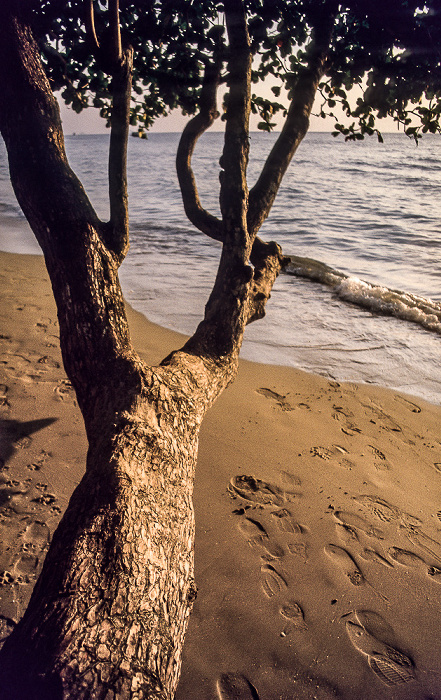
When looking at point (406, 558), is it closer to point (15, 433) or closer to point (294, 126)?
point (15, 433)

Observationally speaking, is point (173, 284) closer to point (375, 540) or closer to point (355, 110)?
point (355, 110)

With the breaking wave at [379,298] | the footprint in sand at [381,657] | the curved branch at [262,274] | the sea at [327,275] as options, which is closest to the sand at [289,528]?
the footprint in sand at [381,657]

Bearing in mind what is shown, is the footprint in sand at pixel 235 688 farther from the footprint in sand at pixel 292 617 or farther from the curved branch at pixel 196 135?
the curved branch at pixel 196 135

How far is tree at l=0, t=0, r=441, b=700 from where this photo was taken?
1285 millimetres

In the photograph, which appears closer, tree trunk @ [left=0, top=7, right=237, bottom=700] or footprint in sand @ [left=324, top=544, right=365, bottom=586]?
tree trunk @ [left=0, top=7, right=237, bottom=700]

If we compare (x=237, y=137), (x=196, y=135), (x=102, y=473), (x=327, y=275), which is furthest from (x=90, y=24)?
(x=327, y=275)

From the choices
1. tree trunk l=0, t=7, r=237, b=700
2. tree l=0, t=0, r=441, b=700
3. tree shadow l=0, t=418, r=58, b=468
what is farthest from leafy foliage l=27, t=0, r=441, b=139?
tree shadow l=0, t=418, r=58, b=468

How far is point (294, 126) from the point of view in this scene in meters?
3.76

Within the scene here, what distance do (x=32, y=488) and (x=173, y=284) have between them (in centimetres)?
623

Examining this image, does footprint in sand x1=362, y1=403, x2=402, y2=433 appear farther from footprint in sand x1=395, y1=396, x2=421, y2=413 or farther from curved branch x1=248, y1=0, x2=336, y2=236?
curved branch x1=248, y1=0, x2=336, y2=236

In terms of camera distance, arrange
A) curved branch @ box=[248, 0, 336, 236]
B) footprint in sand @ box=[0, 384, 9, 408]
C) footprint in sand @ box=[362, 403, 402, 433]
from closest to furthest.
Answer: curved branch @ box=[248, 0, 336, 236]
footprint in sand @ box=[0, 384, 9, 408]
footprint in sand @ box=[362, 403, 402, 433]

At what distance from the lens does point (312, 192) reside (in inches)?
873

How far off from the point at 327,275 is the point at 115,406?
28.4ft

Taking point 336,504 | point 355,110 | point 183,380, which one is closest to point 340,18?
point 355,110
